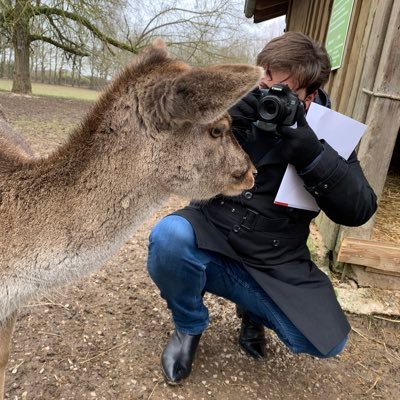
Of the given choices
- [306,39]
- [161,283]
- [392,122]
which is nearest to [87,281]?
[161,283]

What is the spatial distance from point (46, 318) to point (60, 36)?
1873 cm

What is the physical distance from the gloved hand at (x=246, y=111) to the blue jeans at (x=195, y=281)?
685 mm

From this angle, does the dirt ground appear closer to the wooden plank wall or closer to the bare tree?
the wooden plank wall

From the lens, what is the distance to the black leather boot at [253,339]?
3.02 meters

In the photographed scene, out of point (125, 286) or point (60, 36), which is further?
point (60, 36)

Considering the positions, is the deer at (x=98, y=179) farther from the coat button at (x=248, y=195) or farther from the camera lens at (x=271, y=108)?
the coat button at (x=248, y=195)

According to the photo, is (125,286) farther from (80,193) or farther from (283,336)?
(80,193)

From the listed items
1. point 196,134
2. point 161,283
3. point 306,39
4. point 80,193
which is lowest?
point 161,283

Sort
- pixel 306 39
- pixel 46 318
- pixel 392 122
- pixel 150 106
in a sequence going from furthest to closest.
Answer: pixel 392 122
pixel 46 318
pixel 306 39
pixel 150 106

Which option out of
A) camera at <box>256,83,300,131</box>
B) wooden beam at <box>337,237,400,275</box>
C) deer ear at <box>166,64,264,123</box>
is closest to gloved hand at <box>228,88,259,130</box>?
camera at <box>256,83,300,131</box>

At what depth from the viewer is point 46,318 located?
3.16 m

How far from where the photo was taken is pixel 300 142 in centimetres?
221

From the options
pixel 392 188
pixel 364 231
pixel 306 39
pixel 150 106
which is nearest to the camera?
pixel 150 106

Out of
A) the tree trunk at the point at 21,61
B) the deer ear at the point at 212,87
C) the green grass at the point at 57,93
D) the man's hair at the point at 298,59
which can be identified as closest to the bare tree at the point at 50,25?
the tree trunk at the point at 21,61
